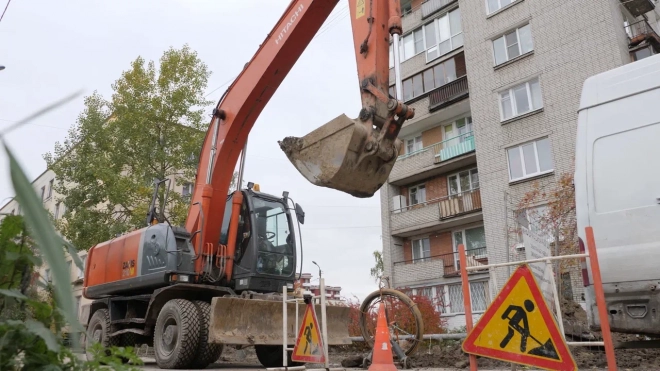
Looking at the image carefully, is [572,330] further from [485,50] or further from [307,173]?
[485,50]

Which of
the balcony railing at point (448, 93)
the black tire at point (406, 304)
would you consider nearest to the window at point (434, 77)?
the balcony railing at point (448, 93)

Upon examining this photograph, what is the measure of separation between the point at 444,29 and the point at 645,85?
71.7 ft

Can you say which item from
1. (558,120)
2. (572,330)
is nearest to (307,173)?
(572,330)

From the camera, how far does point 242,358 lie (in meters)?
10.7

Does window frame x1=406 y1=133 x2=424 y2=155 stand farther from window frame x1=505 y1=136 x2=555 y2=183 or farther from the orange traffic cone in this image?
the orange traffic cone

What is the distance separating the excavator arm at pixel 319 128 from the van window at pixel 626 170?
77.4 inches

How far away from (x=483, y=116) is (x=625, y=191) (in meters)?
17.9

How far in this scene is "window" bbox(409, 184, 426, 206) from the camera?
25.5 meters

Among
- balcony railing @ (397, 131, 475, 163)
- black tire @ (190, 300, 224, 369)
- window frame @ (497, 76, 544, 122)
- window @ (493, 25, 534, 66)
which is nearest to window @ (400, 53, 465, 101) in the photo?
window @ (493, 25, 534, 66)

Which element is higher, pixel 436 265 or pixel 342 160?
pixel 436 265

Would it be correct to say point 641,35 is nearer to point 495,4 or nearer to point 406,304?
point 495,4

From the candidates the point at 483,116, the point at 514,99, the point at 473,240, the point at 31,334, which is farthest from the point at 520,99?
the point at 31,334

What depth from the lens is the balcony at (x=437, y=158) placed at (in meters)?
22.9

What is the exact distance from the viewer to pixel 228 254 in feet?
26.7
